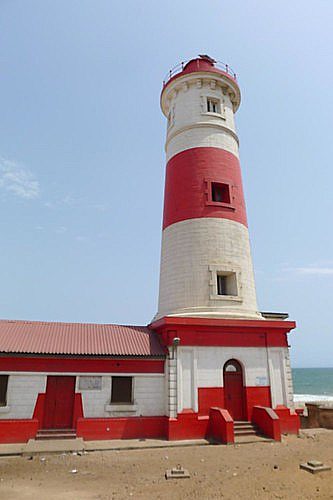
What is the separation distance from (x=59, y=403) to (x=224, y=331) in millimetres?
6623

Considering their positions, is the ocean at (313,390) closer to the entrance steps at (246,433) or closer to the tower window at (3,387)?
the entrance steps at (246,433)

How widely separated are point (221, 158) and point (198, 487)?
43.5 feet

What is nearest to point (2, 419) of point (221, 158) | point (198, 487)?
point (198, 487)

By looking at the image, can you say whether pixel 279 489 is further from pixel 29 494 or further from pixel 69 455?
pixel 69 455

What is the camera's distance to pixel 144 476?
8586 mm

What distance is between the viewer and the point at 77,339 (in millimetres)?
13836

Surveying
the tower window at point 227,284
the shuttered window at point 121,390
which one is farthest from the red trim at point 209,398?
the tower window at point 227,284

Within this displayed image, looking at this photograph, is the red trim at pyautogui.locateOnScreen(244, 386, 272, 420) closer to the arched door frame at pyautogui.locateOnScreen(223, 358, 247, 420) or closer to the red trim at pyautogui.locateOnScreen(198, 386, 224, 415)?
the arched door frame at pyautogui.locateOnScreen(223, 358, 247, 420)

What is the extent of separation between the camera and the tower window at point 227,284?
1519 cm

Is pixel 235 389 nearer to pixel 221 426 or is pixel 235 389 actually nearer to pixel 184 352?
pixel 221 426

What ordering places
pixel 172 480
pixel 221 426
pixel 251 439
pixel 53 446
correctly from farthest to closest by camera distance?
pixel 251 439, pixel 221 426, pixel 53 446, pixel 172 480

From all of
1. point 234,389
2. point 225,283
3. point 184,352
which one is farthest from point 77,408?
point 225,283

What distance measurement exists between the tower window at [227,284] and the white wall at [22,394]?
7832 millimetres

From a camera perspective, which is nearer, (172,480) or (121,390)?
(172,480)
